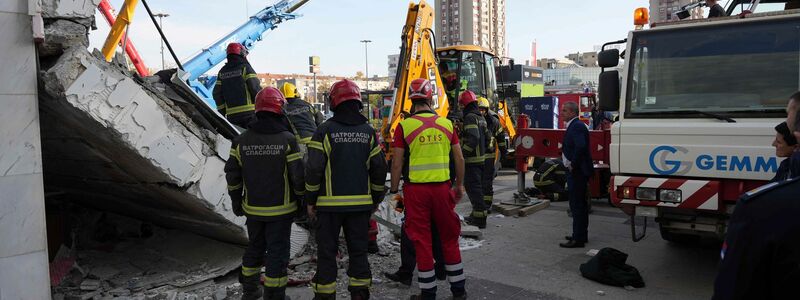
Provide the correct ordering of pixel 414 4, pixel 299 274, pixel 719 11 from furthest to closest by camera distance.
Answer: pixel 414 4
pixel 719 11
pixel 299 274

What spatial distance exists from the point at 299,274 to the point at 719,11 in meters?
4.99

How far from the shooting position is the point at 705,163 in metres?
4.12

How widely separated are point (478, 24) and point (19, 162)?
83604 millimetres

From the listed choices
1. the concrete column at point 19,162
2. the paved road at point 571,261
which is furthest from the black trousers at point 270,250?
the paved road at point 571,261

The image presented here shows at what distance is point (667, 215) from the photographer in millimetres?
4367

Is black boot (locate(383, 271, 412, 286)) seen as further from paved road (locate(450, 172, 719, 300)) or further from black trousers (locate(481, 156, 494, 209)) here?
black trousers (locate(481, 156, 494, 209))

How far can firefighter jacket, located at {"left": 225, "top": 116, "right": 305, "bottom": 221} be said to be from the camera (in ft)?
13.1

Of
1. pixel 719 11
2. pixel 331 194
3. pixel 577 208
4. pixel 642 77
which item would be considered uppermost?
pixel 719 11

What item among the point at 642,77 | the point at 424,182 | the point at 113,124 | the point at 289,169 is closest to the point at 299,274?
the point at 289,169

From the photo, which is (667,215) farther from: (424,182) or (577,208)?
(424,182)

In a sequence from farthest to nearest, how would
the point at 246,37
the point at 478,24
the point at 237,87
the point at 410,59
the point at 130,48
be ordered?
the point at 478,24 < the point at 246,37 < the point at 130,48 < the point at 410,59 < the point at 237,87

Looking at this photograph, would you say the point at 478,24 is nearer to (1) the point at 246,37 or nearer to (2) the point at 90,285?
(1) the point at 246,37

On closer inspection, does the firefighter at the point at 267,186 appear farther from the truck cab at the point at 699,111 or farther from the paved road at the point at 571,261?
the truck cab at the point at 699,111

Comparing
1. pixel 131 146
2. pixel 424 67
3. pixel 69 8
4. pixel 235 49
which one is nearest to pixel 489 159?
pixel 424 67
